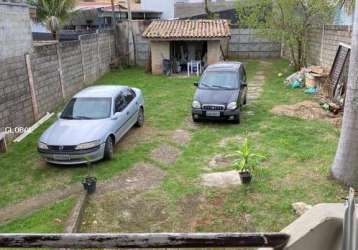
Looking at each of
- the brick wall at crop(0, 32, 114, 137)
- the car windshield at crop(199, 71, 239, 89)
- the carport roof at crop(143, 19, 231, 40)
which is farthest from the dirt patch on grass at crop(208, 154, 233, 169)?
the carport roof at crop(143, 19, 231, 40)

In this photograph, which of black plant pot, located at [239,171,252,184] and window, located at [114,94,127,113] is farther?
window, located at [114,94,127,113]

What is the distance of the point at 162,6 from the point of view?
113 ft

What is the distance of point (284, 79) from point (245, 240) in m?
18.0

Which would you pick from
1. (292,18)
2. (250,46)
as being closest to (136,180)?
(292,18)

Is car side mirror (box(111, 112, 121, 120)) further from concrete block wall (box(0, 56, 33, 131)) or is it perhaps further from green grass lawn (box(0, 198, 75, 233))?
concrete block wall (box(0, 56, 33, 131))

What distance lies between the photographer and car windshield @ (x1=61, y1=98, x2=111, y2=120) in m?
9.96

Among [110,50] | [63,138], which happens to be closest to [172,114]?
[63,138]

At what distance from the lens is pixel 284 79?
19.2 metres

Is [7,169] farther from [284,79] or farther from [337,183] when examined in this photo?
[284,79]

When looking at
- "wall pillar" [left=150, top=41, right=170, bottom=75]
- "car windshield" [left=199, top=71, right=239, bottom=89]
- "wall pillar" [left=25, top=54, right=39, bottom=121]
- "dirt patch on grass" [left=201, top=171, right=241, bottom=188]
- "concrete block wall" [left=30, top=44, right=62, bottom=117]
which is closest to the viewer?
"dirt patch on grass" [left=201, top=171, right=241, bottom=188]

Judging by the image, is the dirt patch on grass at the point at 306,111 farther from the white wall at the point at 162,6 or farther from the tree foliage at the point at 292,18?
the white wall at the point at 162,6

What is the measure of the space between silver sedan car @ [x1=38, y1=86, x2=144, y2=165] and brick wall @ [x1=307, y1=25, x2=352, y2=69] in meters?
9.57

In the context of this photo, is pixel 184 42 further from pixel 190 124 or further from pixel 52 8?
pixel 190 124

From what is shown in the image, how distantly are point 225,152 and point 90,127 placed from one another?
3.41 metres
